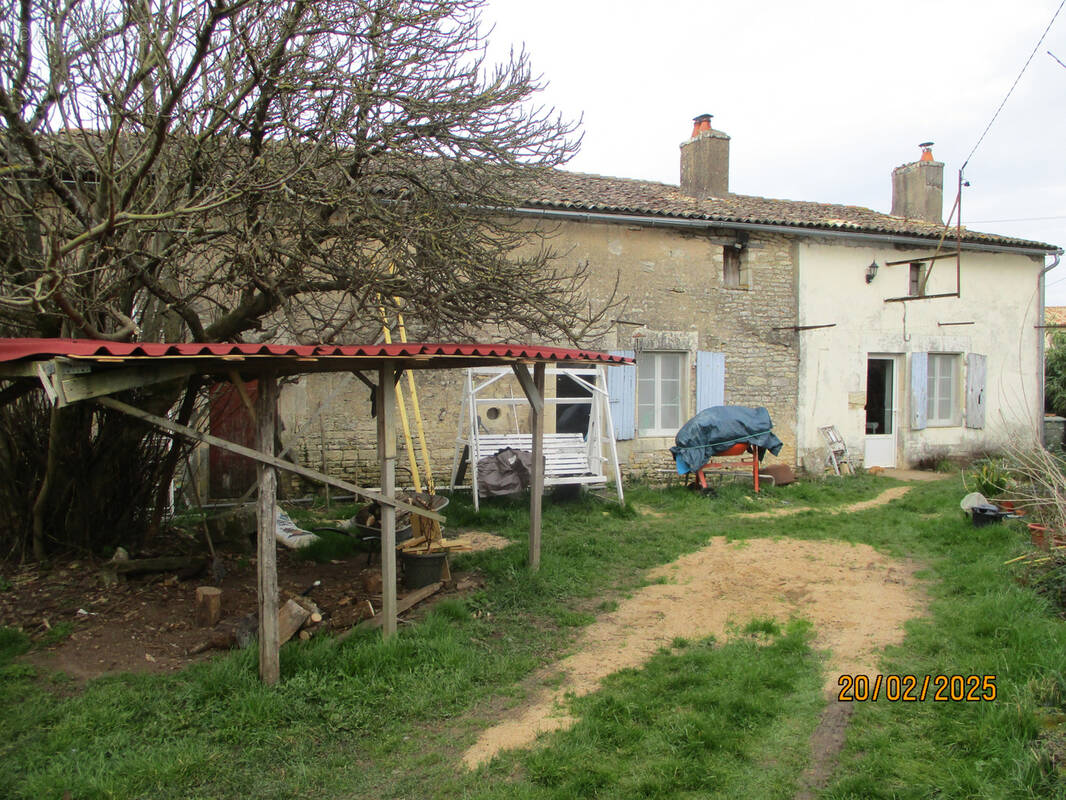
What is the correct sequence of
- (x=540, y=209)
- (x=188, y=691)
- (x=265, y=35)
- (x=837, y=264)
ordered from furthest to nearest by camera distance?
(x=837, y=264) → (x=540, y=209) → (x=265, y=35) → (x=188, y=691)

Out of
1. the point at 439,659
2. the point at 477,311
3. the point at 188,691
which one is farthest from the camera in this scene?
the point at 477,311

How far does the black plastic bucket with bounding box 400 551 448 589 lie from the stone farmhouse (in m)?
3.89

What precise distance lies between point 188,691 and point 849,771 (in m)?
3.37

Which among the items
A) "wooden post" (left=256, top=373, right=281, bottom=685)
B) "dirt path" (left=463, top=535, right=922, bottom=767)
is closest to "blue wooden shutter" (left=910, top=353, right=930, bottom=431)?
"dirt path" (left=463, top=535, right=922, bottom=767)

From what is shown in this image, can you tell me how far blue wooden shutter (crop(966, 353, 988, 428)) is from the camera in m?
13.1

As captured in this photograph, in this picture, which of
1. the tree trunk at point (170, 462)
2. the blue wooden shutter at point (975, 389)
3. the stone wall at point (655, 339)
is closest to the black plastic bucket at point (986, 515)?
the stone wall at point (655, 339)

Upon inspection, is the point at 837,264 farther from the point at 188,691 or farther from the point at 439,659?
the point at 188,691

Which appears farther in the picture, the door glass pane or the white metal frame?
the door glass pane

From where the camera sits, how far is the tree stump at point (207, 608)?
5020 millimetres

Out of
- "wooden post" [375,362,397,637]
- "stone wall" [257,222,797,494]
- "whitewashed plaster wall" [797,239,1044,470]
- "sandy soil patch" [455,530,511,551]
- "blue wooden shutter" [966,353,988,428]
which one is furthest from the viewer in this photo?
"blue wooden shutter" [966,353,988,428]

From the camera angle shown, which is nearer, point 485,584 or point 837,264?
point 485,584

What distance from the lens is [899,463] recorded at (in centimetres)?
1267

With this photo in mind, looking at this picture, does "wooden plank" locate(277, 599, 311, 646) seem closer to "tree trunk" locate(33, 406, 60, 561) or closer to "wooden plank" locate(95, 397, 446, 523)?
"wooden plank" locate(95, 397, 446, 523)

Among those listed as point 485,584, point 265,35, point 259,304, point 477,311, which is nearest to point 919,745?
point 485,584
